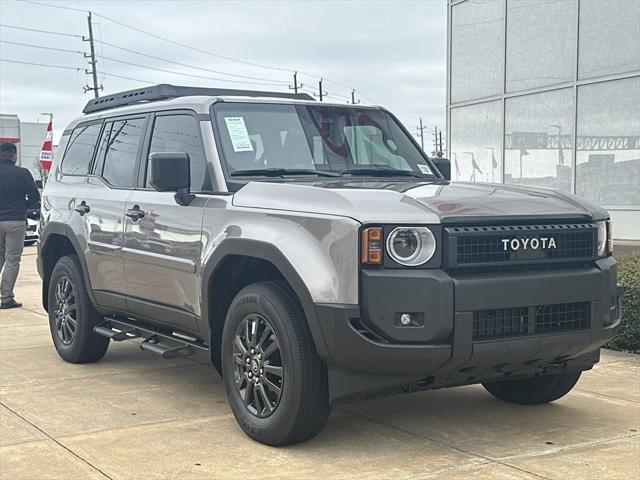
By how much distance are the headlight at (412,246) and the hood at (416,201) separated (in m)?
0.06

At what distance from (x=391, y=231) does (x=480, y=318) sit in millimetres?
614

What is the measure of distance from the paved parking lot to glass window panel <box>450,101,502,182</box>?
9.10 metres

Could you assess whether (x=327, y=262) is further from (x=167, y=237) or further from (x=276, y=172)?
(x=167, y=237)

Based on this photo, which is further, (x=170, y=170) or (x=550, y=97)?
(x=550, y=97)

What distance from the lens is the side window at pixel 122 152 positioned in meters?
6.48

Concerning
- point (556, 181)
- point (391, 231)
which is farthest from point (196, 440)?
point (556, 181)

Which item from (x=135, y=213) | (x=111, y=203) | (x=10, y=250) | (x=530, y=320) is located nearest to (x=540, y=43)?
(x=10, y=250)

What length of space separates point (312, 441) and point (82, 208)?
295 centimetres

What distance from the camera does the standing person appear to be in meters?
10.6

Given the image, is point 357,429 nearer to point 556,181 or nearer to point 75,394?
point 75,394

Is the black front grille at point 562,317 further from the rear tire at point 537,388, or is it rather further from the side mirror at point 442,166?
the side mirror at point 442,166

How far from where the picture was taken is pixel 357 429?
205 inches

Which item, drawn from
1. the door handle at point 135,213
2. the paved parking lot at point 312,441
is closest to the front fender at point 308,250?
the paved parking lot at point 312,441

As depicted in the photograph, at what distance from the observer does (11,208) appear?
1068cm
